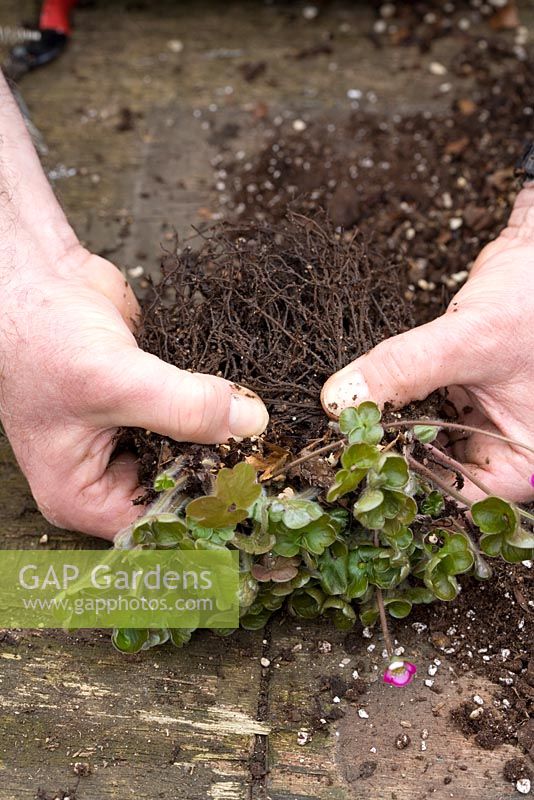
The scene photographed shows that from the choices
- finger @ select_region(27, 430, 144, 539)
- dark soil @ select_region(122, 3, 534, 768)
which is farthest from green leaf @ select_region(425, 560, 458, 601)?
finger @ select_region(27, 430, 144, 539)

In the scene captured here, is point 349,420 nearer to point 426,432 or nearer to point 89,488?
point 426,432

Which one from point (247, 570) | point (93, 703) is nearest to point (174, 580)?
point (247, 570)

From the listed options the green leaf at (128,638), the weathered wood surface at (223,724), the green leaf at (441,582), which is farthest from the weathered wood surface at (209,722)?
the green leaf at (441,582)

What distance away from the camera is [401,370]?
163 cm

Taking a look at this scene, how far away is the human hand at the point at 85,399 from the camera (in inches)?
63.0

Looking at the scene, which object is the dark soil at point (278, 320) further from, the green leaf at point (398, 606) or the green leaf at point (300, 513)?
the green leaf at point (398, 606)

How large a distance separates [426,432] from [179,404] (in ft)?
1.48

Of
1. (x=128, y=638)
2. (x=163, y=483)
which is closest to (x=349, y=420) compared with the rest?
(x=163, y=483)

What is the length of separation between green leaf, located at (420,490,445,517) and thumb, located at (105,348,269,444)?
34cm

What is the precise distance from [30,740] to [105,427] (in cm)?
59

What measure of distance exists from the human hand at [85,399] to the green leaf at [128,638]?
0.24 meters

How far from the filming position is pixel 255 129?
2.92 metres

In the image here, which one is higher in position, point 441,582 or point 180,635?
point 441,582

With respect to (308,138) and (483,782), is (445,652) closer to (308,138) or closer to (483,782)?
(483,782)
